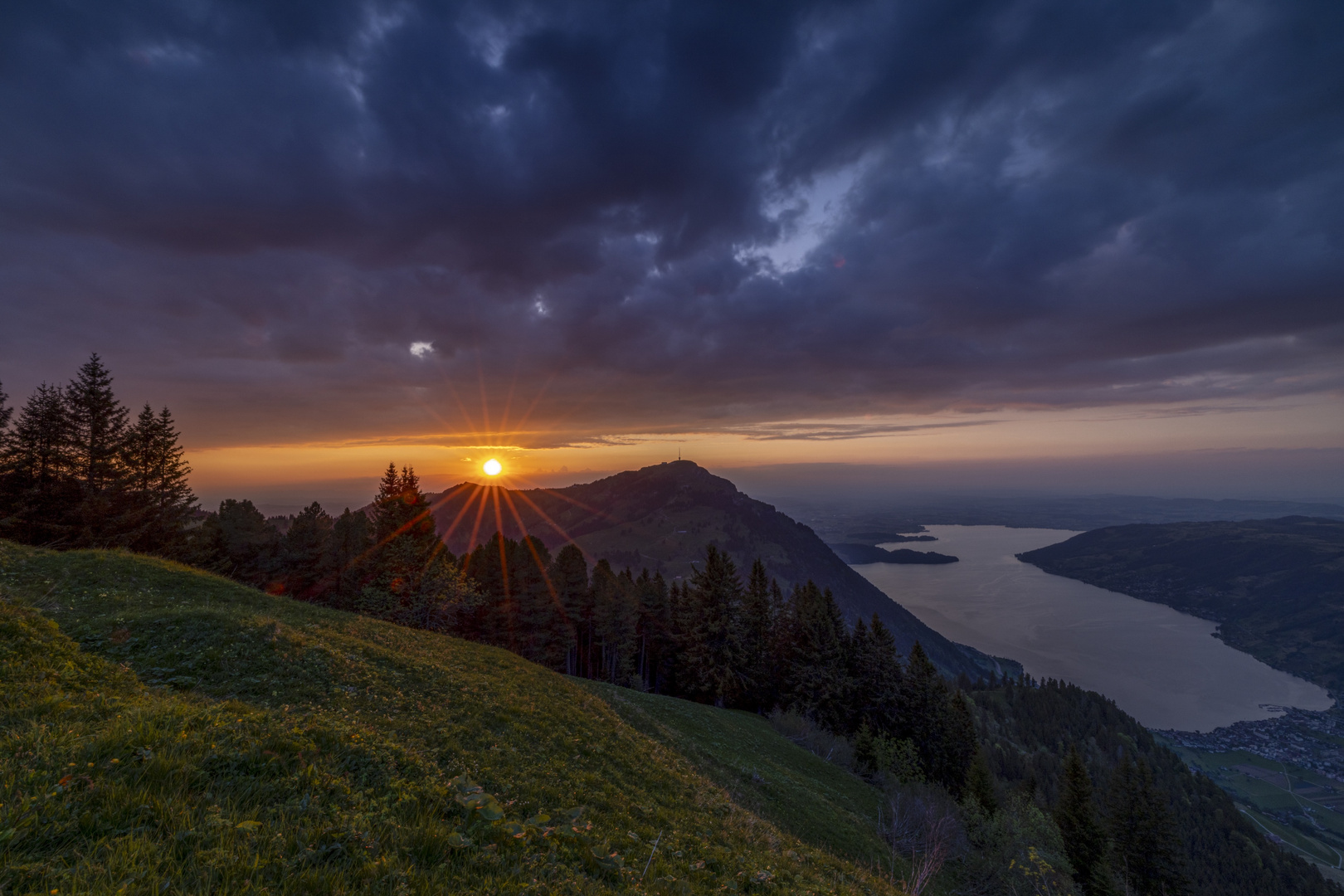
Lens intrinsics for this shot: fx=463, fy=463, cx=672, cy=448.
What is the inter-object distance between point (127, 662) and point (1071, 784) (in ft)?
199

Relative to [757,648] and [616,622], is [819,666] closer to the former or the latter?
[757,648]

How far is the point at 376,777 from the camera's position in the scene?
684 cm

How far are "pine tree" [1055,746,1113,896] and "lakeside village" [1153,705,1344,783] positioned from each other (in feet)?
552

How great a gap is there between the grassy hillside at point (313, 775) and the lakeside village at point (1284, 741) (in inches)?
8559

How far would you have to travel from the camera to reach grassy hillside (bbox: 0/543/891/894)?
4242mm

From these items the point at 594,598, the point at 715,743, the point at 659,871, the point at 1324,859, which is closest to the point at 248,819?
the point at 659,871

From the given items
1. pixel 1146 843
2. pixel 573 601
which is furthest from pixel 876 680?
pixel 573 601

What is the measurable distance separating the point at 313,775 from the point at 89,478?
4975 cm

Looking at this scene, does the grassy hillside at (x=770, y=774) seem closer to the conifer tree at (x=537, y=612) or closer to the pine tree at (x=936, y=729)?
the conifer tree at (x=537, y=612)

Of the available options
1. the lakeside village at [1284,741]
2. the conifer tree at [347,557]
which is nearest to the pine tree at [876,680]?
the conifer tree at [347,557]

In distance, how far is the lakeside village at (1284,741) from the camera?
144750 mm

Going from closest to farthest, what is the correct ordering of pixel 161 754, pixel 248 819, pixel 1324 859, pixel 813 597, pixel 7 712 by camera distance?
1. pixel 248 819
2. pixel 161 754
3. pixel 7 712
4. pixel 813 597
5. pixel 1324 859

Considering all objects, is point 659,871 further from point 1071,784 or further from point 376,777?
point 1071,784

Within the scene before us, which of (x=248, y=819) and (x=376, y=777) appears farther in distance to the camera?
(x=376, y=777)
